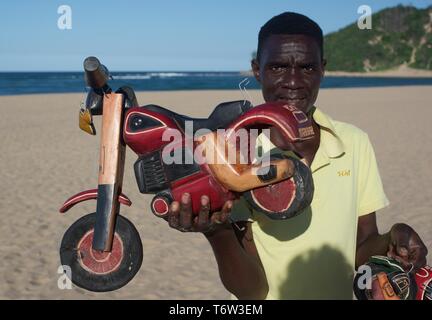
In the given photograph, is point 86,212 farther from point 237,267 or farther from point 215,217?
point 215,217

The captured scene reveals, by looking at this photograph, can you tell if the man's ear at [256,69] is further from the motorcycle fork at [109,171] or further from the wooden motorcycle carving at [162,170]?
the motorcycle fork at [109,171]

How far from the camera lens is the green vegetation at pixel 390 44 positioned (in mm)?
141500

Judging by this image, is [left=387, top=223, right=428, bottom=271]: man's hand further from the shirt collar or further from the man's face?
the man's face

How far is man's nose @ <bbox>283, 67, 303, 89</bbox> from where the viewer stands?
230 centimetres

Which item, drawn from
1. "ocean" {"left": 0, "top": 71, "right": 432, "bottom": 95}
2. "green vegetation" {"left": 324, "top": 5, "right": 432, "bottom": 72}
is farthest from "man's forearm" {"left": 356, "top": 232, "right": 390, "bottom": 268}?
"green vegetation" {"left": 324, "top": 5, "right": 432, "bottom": 72}

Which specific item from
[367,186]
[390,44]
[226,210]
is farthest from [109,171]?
[390,44]

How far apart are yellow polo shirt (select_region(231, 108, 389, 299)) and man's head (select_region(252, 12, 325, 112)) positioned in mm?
253

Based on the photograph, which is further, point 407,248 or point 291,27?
point 407,248

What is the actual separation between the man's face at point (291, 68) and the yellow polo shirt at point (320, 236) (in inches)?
9.6

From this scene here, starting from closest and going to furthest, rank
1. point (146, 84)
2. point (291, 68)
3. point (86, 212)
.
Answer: point (291, 68), point (86, 212), point (146, 84)

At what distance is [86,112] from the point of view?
6.27 ft

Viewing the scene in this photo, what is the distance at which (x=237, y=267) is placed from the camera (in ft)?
7.19

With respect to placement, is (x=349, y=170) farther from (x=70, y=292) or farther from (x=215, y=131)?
(x=70, y=292)

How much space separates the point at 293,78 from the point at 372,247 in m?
0.97
